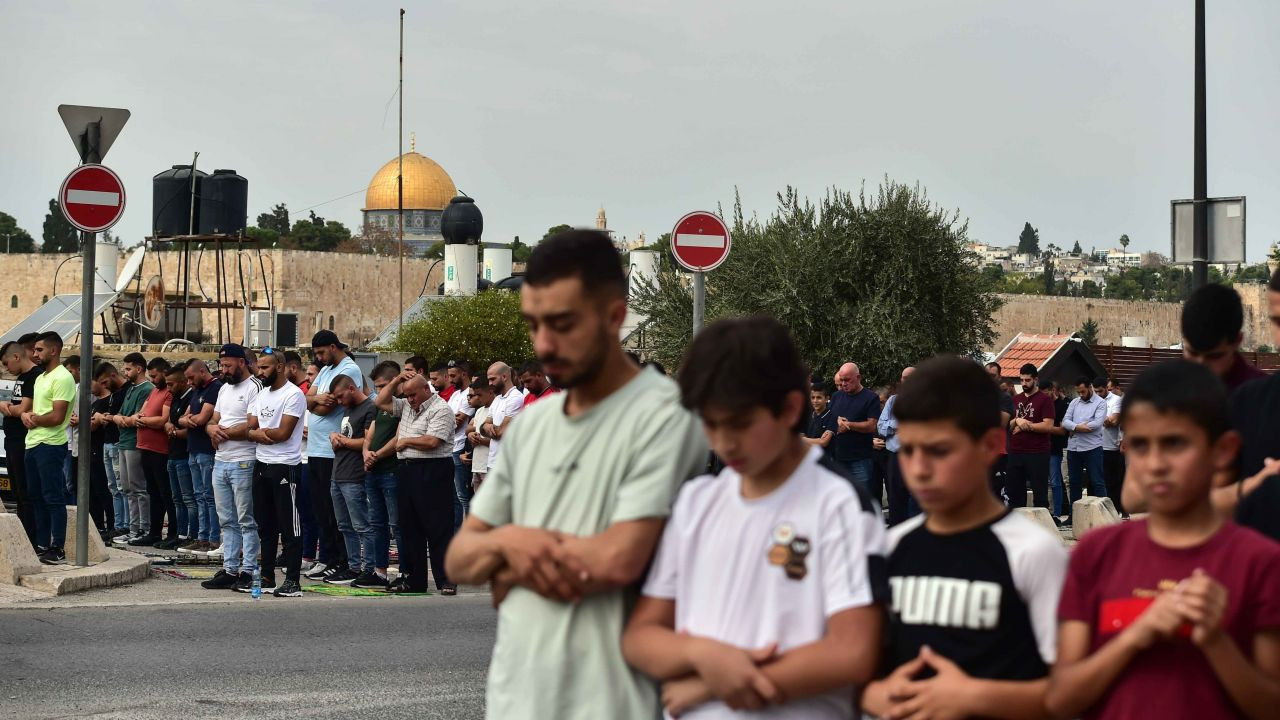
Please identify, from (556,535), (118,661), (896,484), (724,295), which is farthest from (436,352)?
(556,535)

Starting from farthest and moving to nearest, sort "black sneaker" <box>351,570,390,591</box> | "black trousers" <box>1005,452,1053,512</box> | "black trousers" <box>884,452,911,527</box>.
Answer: "black trousers" <box>1005,452,1053,512</box> < "black trousers" <box>884,452,911,527</box> < "black sneaker" <box>351,570,390,591</box>

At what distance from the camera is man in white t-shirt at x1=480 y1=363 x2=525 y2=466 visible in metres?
13.6

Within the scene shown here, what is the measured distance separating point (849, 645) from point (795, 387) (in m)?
0.51

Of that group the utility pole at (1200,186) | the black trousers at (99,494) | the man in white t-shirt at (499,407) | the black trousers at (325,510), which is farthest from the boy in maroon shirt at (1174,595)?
the black trousers at (99,494)

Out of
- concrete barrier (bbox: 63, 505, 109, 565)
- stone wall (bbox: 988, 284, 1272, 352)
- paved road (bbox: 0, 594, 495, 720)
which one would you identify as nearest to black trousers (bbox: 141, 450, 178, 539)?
concrete barrier (bbox: 63, 505, 109, 565)

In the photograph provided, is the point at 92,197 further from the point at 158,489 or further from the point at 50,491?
the point at 158,489

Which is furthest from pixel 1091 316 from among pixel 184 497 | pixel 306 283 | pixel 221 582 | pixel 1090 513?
pixel 221 582

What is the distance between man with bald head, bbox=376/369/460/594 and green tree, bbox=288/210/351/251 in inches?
4928

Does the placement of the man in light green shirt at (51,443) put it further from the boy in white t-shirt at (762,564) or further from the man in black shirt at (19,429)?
the boy in white t-shirt at (762,564)

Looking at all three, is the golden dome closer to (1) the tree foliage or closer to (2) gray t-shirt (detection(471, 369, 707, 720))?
(1) the tree foliage

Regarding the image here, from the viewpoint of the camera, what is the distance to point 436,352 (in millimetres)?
53406

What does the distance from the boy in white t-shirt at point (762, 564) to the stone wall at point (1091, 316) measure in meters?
103

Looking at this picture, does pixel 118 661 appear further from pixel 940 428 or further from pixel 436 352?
pixel 436 352

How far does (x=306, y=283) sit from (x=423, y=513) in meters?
84.2
